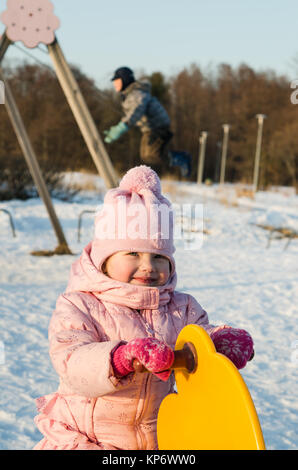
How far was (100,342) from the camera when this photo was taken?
136 centimetres

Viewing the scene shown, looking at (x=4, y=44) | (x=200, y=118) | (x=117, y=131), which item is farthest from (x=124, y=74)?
(x=200, y=118)

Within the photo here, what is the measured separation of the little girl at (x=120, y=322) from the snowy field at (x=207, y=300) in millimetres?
950

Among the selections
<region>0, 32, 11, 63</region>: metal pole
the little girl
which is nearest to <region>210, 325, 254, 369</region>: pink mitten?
the little girl

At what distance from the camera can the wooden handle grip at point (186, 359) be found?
122cm

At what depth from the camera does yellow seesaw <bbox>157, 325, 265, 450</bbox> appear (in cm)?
103

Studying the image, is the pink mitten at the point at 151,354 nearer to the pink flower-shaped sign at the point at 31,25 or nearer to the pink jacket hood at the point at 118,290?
the pink jacket hood at the point at 118,290

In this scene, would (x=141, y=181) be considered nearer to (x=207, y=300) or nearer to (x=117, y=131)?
(x=117, y=131)

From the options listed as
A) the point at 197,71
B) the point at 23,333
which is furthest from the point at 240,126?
the point at 23,333

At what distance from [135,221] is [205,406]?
0.60 meters

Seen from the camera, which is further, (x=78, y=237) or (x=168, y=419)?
(x=78, y=237)

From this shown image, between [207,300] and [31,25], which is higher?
[31,25]

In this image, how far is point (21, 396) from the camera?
2754 mm

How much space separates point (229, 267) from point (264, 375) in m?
3.73
